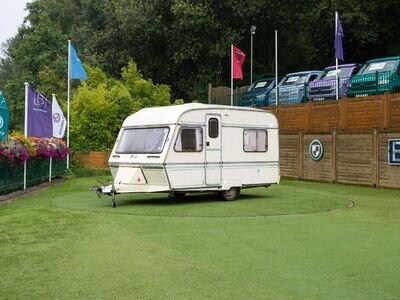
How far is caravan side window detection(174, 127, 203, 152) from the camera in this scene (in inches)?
558

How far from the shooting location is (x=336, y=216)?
11.9 meters

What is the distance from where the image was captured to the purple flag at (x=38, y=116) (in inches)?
772

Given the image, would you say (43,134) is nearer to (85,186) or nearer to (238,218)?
(85,186)

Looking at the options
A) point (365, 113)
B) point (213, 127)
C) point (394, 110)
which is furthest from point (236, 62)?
point (213, 127)

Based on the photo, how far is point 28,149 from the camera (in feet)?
58.6

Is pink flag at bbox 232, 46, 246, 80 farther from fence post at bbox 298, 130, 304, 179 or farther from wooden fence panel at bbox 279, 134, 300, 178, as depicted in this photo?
fence post at bbox 298, 130, 304, 179

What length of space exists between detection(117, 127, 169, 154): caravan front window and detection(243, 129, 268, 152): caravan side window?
8.37ft

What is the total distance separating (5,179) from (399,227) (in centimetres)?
1066

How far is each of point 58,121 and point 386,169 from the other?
495 inches

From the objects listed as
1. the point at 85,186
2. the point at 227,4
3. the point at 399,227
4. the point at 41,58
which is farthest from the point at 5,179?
the point at 41,58

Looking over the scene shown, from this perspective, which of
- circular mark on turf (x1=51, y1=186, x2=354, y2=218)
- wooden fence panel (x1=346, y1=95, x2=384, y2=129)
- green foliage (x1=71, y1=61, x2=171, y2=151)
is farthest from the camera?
green foliage (x1=71, y1=61, x2=171, y2=151)

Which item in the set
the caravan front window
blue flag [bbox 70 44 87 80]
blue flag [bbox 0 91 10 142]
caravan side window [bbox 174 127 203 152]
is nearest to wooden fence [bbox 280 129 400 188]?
caravan side window [bbox 174 127 203 152]

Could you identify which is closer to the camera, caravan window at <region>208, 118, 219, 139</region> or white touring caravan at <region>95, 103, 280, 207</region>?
white touring caravan at <region>95, 103, 280, 207</region>

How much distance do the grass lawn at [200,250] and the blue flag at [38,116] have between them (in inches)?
230
